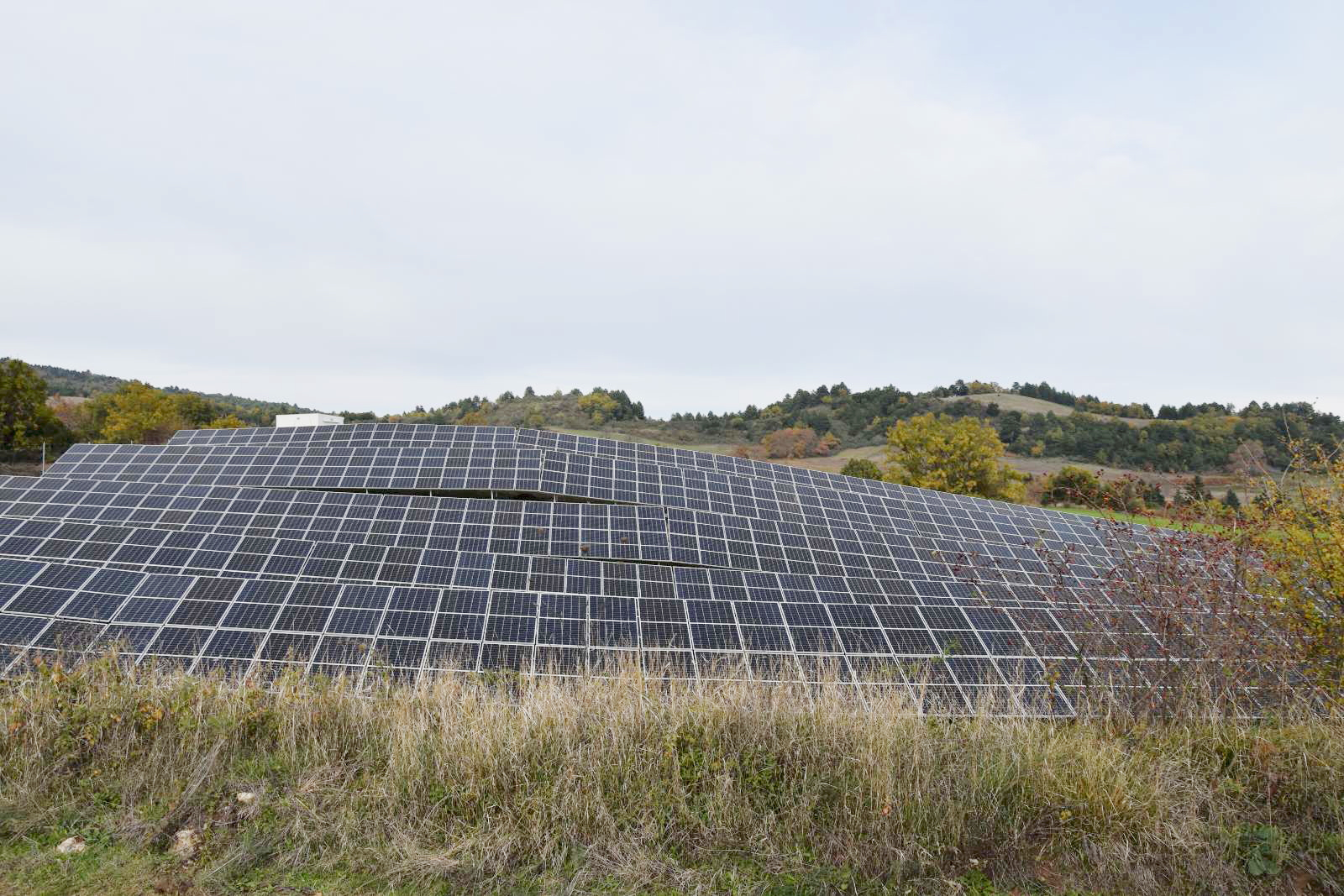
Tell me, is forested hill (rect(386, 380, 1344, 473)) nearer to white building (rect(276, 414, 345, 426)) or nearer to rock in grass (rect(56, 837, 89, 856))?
white building (rect(276, 414, 345, 426))

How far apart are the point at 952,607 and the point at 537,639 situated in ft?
30.3

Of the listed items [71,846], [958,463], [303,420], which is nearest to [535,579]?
[71,846]

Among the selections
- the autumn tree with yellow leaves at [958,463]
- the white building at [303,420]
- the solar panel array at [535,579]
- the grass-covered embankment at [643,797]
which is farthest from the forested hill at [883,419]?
the grass-covered embankment at [643,797]

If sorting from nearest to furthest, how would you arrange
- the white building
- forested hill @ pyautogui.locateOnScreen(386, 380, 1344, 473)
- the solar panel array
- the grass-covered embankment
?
the grass-covered embankment < the solar panel array < the white building < forested hill @ pyautogui.locateOnScreen(386, 380, 1344, 473)

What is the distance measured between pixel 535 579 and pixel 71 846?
10.9 meters

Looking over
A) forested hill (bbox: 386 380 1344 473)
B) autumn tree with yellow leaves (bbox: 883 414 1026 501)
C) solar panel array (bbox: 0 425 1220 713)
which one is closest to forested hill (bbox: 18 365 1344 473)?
forested hill (bbox: 386 380 1344 473)

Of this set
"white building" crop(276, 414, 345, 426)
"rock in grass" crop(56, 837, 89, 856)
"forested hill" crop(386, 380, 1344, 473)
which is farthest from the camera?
"forested hill" crop(386, 380, 1344, 473)

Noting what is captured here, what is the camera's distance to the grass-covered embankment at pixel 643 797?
174 inches

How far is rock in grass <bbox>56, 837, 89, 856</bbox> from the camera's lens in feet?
14.9

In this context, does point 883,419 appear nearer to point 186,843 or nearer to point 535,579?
point 535,579

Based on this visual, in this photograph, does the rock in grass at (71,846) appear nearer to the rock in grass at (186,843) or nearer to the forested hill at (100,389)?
the rock in grass at (186,843)

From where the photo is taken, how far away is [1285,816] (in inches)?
195

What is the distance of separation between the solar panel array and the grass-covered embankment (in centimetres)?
107

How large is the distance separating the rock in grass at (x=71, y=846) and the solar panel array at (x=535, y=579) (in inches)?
105
